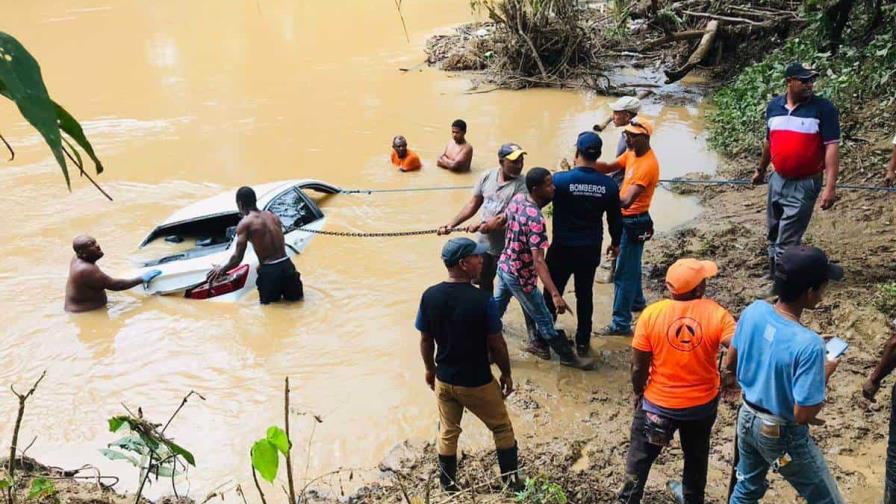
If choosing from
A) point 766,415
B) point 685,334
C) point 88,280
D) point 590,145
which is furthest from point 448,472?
point 88,280

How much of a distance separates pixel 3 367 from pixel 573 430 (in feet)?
17.1

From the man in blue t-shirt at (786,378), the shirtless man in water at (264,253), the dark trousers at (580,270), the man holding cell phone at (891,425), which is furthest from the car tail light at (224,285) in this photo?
the man holding cell phone at (891,425)

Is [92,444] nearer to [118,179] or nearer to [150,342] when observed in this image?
[150,342]

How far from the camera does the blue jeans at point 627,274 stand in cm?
603

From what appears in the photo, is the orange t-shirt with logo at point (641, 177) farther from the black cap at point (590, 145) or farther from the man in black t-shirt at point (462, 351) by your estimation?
the man in black t-shirt at point (462, 351)

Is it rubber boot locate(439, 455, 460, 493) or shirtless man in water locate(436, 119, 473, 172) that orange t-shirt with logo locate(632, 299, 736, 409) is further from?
shirtless man in water locate(436, 119, 473, 172)

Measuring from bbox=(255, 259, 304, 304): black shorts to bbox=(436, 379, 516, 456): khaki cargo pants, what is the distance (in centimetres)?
337

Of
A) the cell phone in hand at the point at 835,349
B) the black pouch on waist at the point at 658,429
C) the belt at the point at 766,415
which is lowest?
the black pouch on waist at the point at 658,429

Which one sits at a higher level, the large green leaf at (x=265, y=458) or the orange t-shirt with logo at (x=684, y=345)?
the large green leaf at (x=265, y=458)

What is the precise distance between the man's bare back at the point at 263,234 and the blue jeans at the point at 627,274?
3259 mm

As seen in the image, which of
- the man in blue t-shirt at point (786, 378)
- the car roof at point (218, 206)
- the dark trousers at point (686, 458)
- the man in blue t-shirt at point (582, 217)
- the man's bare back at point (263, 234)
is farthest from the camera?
the car roof at point (218, 206)

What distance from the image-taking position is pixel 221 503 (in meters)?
4.61

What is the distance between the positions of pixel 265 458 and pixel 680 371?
2316 millimetres

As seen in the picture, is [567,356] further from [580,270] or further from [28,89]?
[28,89]
